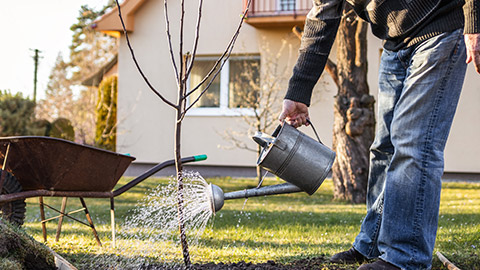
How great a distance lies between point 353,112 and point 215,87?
5.06 m

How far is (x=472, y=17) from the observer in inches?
79.3

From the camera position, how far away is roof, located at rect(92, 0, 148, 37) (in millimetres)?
10969

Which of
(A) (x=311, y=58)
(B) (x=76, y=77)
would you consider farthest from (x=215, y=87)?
(B) (x=76, y=77)

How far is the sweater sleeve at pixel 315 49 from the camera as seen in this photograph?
2484mm

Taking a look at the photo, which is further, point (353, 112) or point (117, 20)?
point (117, 20)

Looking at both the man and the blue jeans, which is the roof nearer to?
the man

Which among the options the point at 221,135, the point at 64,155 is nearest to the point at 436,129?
the point at 64,155

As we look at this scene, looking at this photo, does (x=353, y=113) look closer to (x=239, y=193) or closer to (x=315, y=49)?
(x=315, y=49)

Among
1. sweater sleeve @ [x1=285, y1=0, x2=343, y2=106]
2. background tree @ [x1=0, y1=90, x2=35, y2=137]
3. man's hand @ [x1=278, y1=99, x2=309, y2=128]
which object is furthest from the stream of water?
background tree @ [x1=0, y1=90, x2=35, y2=137]

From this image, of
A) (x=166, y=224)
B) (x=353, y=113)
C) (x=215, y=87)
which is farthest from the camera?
(x=215, y=87)

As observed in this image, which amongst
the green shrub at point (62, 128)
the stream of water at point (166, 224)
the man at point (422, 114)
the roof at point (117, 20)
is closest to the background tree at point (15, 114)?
the green shrub at point (62, 128)

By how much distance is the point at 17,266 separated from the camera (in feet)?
7.05

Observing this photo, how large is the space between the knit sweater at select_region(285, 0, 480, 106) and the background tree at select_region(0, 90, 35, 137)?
11.4 m

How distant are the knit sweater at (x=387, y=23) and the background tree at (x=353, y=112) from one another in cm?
413
